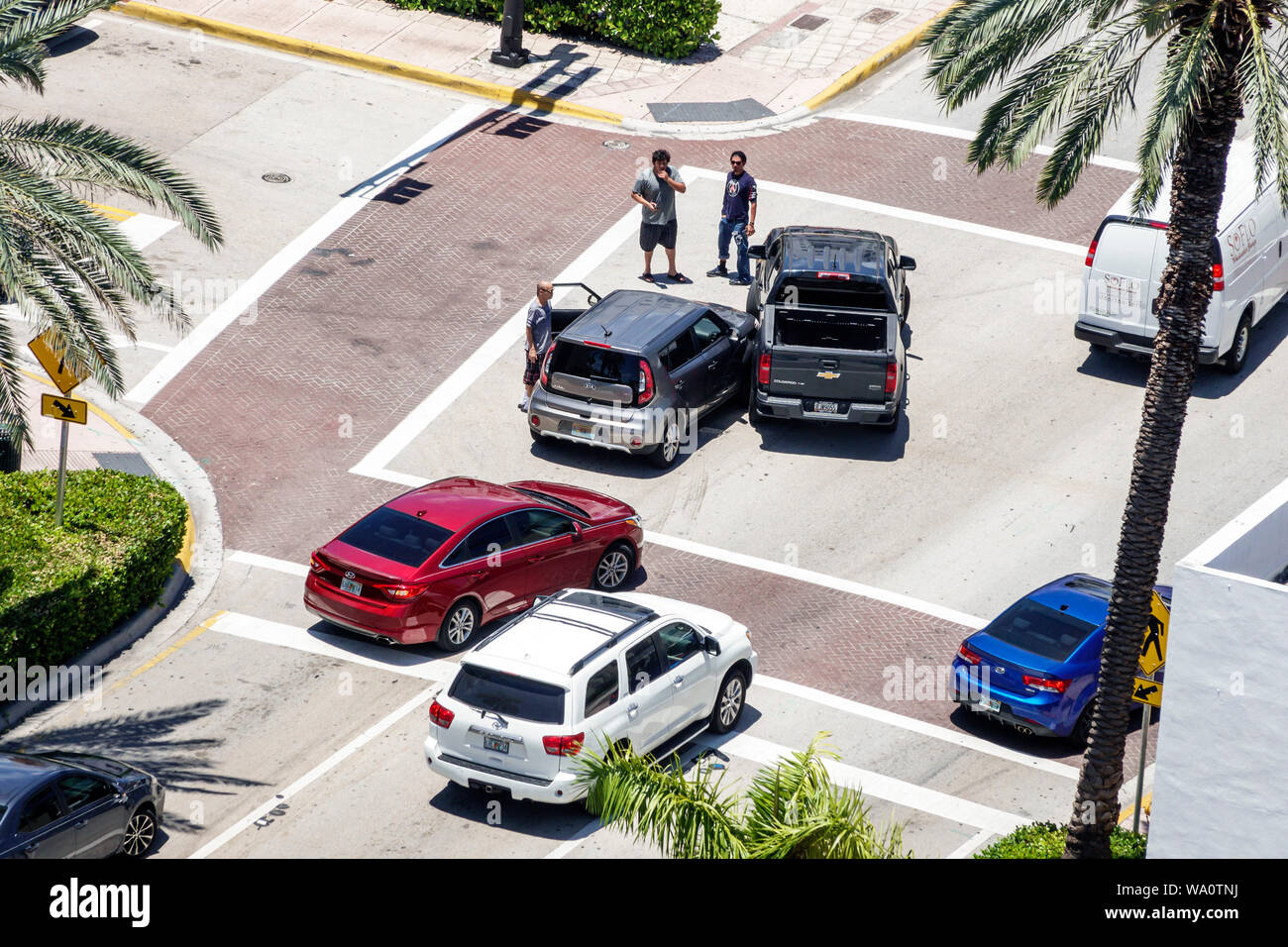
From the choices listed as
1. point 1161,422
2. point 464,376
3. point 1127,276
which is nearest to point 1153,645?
point 1161,422

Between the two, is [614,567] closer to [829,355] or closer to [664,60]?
[829,355]

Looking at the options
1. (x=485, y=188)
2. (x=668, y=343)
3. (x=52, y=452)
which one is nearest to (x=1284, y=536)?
(x=668, y=343)

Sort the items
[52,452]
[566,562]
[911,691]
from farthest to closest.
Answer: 1. [52,452]
2. [566,562]
3. [911,691]

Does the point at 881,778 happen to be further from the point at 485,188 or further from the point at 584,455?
the point at 485,188

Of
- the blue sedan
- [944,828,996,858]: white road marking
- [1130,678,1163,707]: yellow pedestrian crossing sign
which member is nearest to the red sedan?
the blue sedan

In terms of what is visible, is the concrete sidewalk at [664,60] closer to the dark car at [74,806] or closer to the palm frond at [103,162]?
the palm frond at [103,162]

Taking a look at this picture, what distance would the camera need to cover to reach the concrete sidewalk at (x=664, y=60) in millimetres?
31062

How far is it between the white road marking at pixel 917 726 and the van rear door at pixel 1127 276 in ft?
26.3

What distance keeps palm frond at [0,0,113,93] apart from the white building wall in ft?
40.4

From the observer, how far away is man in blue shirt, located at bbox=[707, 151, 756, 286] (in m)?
25.4

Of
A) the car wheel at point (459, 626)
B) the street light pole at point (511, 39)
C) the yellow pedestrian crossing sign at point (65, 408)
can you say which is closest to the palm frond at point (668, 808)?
the car wheel at point (459, 626)

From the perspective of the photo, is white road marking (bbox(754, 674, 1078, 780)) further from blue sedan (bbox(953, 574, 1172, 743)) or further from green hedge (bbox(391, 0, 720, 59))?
green hedge (bbox(391, 0, 720, 59))

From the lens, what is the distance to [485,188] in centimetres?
2830
